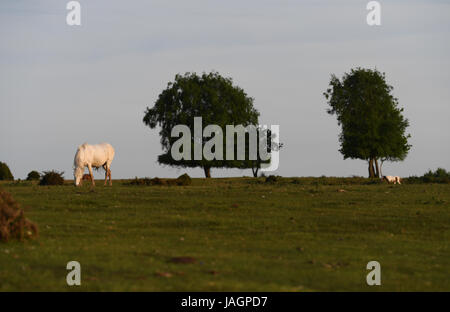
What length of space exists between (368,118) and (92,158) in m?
48.6

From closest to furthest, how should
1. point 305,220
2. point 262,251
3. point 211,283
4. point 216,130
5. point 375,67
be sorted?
point 211,283 < point 262,251 < point 305,220 < point 216,130 < point 375,67

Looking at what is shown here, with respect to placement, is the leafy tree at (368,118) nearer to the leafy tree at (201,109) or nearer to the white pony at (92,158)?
the leafy tree at (201,109)

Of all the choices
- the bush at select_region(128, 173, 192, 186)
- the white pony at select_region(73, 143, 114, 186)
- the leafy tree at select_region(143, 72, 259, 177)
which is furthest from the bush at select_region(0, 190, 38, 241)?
the leafy tree at select_region(143, 72, 259, 177)

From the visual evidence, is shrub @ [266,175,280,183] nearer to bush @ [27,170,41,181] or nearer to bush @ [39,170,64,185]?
bush @ [39,170,64,185]

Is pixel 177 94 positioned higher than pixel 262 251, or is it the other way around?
pixel 177 94

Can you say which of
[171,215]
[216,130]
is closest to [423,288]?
[171,215]

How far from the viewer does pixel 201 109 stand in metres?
84.2

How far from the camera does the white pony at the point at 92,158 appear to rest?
48.0m

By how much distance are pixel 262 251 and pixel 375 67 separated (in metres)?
75.4

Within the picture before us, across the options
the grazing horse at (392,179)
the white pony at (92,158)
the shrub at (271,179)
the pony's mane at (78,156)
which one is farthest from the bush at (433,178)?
the pony's mane at (78,156)

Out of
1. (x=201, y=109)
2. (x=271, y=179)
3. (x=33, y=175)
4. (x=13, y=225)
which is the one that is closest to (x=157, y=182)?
(x=271, y=179)

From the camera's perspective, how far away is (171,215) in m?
29.9
